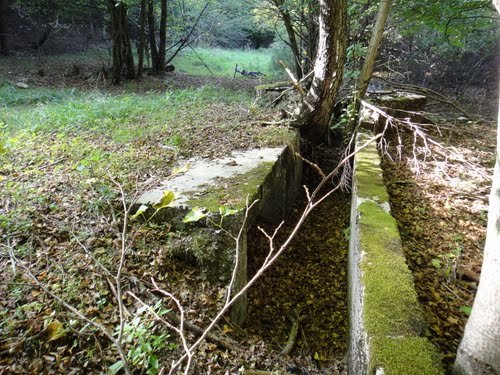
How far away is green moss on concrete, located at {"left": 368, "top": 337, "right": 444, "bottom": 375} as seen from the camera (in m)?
1.63

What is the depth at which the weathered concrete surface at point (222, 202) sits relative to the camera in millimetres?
2730

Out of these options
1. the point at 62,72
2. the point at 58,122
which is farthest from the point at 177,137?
the point at 62,72

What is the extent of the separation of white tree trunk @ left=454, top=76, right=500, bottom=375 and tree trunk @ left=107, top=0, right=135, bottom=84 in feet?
36.2

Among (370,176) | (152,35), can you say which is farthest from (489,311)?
(152,35)

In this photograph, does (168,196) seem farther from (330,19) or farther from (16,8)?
(16,8)

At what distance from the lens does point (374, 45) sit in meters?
5.29

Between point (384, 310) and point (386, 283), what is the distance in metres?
0.26

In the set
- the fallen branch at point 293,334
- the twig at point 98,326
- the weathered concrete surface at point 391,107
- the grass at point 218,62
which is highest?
the grass at point 218,62

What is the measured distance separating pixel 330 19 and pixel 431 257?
359 centimetres

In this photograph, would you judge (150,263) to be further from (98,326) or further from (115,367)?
(98,326)

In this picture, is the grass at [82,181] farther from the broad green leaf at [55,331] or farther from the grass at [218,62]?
the grass at [218,62]

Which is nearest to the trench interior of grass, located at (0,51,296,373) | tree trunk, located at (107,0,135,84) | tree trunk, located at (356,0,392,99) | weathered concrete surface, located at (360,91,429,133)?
grass, located at (0,51,296,373)

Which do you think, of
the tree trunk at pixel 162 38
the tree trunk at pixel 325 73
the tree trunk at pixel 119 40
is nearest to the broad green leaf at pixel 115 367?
the tree trunk at pixel 325 73

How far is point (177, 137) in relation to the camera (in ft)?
15.0
